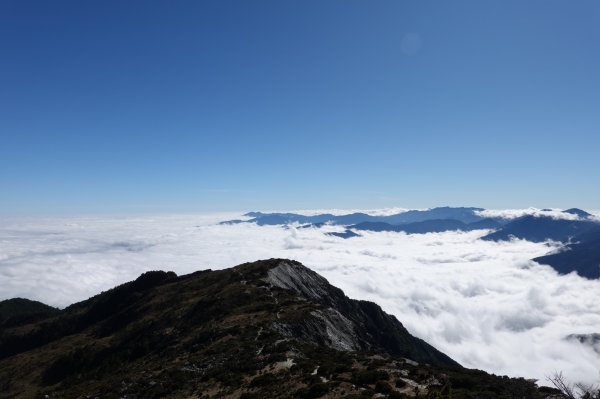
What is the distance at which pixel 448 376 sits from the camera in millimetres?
33750

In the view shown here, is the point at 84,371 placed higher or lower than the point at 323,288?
lower

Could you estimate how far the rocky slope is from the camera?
32.7m

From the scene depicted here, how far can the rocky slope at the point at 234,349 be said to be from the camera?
3272 centimetres

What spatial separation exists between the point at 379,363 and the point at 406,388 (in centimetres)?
810

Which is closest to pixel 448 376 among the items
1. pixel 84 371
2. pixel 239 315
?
pixel 239 315

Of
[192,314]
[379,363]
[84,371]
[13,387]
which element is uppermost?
[379,363]

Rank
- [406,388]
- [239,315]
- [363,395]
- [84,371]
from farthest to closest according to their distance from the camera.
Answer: [84,371]
[239,315]
[406,388]
[363,395]

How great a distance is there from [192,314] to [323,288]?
43.2 m

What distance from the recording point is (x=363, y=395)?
28328 millimetres

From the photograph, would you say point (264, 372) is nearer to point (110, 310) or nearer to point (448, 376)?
point (448, 376)

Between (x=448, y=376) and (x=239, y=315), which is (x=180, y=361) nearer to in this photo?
(x=239, y=315)

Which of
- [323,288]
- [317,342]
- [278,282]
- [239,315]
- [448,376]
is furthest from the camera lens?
[323,288]

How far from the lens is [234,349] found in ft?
160

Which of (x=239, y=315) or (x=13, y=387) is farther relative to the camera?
(x=13, y=387)
